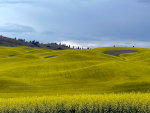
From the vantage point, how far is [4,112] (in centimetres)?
2380

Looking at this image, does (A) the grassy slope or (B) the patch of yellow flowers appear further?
(A) the grassy slope

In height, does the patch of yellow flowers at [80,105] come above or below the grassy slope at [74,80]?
above

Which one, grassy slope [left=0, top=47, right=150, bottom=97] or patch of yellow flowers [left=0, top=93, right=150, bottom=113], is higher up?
patch of yellow flowers [left=0, top=93, right=150, bottom=113]

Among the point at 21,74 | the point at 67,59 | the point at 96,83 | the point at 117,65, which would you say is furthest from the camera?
the point at 67,59

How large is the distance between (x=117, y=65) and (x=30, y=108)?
5246cm

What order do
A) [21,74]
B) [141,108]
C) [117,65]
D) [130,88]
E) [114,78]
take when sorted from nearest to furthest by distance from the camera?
[141,108], [130,88], [114,78], [21,74], [117,65]

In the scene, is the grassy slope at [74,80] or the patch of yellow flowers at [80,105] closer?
the patch of yellow flowers at [80,105]

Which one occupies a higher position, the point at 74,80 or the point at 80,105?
the point at 80,105

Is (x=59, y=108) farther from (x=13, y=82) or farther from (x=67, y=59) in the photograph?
(x=67, y=59)

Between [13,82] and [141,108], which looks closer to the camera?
[141,108]

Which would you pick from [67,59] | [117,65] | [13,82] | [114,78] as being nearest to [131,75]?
[114,78]

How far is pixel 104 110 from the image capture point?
23891 mm

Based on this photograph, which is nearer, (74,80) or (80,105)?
(80,105)

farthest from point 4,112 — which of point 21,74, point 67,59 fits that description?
point 67,59
